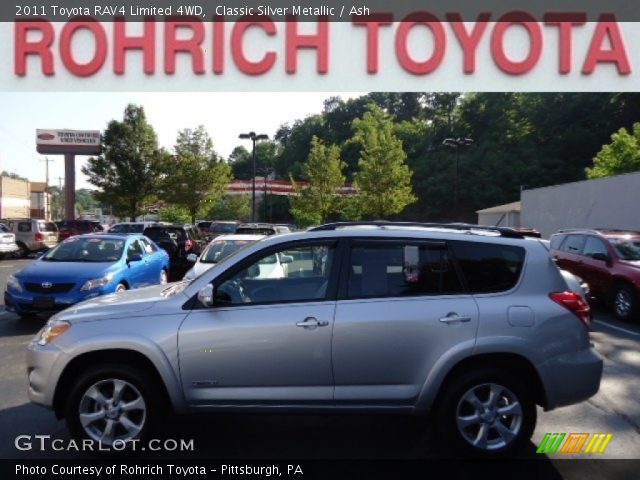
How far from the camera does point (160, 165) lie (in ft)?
115

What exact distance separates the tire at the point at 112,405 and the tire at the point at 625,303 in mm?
8661

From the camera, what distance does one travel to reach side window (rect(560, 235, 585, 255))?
451 inches

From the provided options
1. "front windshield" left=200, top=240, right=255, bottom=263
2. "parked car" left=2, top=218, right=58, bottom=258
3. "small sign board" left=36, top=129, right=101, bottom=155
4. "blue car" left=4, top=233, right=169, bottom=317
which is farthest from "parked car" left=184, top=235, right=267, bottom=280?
"small sign board" left=36, top=129, right=101, bottom=155

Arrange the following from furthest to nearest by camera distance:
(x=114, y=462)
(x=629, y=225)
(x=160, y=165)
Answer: (x=160, y=165) < (x=629, y=225) < (x=114, y=462)

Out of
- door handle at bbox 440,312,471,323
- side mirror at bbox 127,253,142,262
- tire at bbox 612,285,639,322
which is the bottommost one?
tire at bbox 612,285,639,322

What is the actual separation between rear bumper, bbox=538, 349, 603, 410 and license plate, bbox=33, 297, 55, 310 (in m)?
7.09

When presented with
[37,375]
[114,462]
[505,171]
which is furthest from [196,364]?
[505,171]

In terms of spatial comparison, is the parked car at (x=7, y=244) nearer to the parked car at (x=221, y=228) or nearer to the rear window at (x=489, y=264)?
the parked car at (x=221, y=228)

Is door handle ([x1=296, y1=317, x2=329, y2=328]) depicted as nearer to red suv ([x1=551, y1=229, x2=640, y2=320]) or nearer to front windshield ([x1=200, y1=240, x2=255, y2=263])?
front windshield ([x1=200, y1=240, x2=255, y2=263])

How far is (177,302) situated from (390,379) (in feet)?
5.52

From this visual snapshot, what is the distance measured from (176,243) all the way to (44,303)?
29.0 ft

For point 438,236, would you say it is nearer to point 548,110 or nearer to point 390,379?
point 390,379

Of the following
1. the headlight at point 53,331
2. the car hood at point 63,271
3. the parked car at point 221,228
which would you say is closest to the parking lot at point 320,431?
the headlight at point 53,331

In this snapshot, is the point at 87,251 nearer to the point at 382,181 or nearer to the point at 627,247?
the point at 627,247
